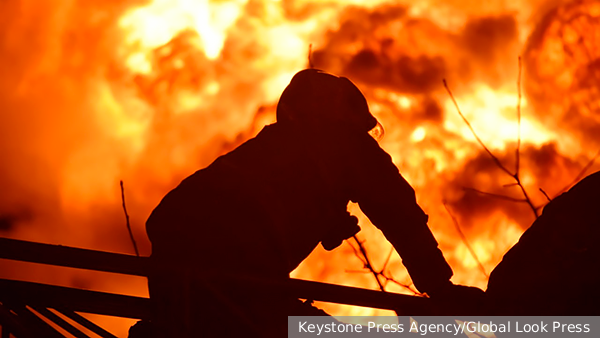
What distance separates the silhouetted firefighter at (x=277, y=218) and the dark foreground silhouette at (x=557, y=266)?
35 cm

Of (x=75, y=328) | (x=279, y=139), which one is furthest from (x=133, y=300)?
(x=279, y=139)

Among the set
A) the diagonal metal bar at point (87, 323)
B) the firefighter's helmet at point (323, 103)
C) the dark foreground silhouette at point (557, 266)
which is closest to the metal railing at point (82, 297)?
the diagonal metal bar at point (87, 323)

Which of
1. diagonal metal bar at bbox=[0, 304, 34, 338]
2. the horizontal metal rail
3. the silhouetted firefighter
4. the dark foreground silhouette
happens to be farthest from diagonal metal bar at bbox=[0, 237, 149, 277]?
the dark foreground silhouette

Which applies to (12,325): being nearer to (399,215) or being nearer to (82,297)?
(82,297)

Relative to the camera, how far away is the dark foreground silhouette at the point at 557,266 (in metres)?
4.03

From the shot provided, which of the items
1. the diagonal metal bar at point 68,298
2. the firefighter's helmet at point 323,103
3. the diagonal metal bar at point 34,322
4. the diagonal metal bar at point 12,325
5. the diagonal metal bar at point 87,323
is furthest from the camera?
the firefighter's helmet at point 323,103

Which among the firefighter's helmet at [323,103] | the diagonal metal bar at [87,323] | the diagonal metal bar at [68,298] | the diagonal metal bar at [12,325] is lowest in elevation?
the diagonal metal bar at [12,325]

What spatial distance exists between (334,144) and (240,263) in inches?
35.2

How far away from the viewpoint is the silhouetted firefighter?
154 inches

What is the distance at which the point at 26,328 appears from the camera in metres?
3.71

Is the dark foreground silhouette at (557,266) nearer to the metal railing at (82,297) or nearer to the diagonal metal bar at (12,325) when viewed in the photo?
the metal railing at (82,297)

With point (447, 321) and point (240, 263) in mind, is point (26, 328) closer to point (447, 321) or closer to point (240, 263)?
point (240, 263)

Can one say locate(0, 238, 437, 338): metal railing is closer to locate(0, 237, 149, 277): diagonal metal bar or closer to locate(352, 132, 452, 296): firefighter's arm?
locate(0, 237, 149, 277): diagonal metal bar

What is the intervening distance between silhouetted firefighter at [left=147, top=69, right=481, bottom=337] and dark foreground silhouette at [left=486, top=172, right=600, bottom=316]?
0.35 metres
